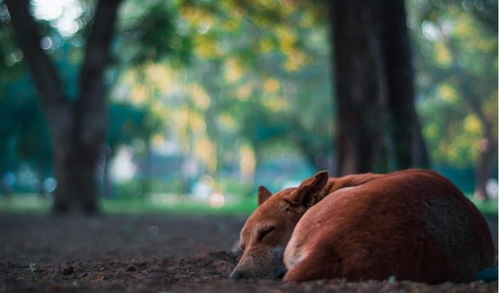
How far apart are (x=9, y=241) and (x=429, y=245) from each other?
323 inches

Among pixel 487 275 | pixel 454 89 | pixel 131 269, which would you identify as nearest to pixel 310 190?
pixel 487 275

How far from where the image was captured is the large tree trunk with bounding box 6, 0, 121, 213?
18.5 m

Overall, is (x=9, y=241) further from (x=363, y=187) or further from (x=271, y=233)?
(x=363, y=187)

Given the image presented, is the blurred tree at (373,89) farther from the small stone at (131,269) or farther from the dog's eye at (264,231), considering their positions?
the dog's eye at (264,231)

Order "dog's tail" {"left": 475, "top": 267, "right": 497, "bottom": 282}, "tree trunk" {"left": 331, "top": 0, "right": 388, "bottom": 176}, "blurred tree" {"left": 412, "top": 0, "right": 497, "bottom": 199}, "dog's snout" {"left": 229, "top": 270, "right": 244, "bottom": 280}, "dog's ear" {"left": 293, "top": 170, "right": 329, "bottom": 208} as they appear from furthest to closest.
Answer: "blurred tree" {"left": 412, "top": 0, "right": 497, "bottom": 199}
"tree trunk" {"left": 331, "top": 0, "right": 388, "bottom": 176}
"dog's ear" {"left": 293, "top": 170, "right": 329, "bottom": 208}
"dog's snout" {"left": 229, "top": 270, "right": 244, "bottom": 280}
"dog's tail" {"left": 475, "top": 267, "right": 497, "bottom": 282}

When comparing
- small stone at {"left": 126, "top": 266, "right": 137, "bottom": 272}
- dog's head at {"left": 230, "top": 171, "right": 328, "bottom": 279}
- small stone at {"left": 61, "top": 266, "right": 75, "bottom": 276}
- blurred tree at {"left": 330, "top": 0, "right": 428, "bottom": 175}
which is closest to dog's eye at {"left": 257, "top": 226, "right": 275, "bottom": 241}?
dog's head at {"left": 230, "top": 171, "right": 328, "bottom": 279}

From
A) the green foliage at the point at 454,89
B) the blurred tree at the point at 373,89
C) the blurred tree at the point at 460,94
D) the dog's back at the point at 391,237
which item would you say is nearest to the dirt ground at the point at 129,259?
the dog's back at the point at 391,237

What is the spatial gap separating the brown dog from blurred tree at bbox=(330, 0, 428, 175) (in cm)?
789

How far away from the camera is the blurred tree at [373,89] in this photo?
13.5 m

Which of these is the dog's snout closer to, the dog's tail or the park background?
the dog's tail

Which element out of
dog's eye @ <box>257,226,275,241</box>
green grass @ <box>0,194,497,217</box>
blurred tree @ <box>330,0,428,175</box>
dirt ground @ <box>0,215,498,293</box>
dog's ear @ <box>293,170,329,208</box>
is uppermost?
blurred tree @ <box>330,0,428,175</box>

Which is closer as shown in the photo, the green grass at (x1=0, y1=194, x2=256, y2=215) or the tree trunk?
the tree trunk

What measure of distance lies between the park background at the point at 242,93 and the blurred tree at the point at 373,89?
0.09 ft

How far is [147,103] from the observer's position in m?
42.0
